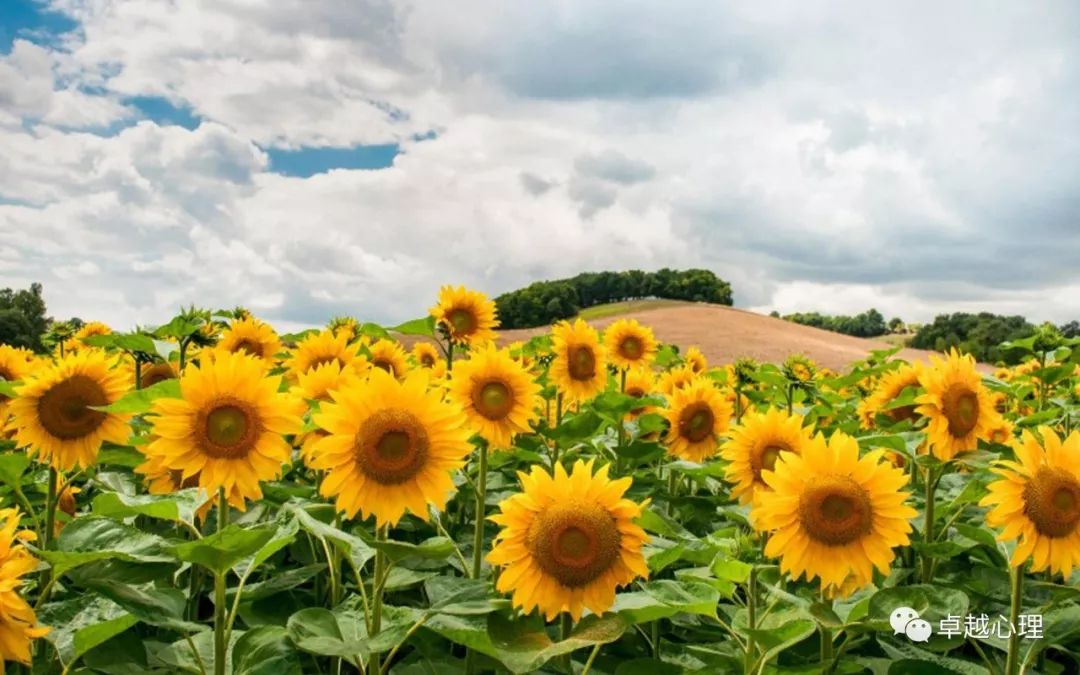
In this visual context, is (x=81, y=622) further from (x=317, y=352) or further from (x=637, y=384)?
(x=637, y=384)

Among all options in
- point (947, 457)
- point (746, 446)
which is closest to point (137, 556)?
point (746, 446)

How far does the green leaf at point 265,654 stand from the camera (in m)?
2.81

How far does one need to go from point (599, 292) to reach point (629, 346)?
248ft

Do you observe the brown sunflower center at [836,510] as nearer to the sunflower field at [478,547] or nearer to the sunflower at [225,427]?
the sunflower field at [478,547]

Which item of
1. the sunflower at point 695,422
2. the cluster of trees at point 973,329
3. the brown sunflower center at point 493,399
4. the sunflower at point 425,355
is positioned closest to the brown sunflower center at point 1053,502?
the brown sunflower center at point 493,399

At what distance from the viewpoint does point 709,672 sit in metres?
2.92

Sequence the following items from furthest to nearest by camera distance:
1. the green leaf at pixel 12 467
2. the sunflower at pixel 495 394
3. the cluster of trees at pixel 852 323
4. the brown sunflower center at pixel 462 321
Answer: the cluster of trees at pixel 852 323, the brown sunflower center at pixel 462 321, the sunflower at pixel 495 394, the green leaf at pixel 12 467

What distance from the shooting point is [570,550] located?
116 inches

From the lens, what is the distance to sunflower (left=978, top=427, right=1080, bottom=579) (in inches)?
135

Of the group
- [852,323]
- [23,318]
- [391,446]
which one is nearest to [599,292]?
[852,323]

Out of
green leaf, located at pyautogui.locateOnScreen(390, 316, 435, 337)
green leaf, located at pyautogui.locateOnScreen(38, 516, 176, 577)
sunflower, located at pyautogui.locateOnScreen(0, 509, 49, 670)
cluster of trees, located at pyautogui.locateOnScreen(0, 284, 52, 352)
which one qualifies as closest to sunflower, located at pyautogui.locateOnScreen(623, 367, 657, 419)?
green leaf, located at pyautogui.locateOnScreen(390, 316, 435, 337)

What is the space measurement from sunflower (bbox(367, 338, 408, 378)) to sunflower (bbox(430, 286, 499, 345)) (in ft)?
1.54

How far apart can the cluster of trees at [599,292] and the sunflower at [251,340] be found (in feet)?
152

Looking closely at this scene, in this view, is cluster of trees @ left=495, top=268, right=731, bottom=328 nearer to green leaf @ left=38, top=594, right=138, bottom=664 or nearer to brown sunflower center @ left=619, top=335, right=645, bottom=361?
brown sunflower center @ left=619, top=335, right=645, bottom=361
